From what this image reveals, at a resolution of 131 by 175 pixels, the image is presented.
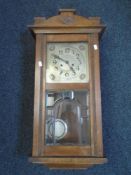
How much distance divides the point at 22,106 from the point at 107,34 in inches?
16.2

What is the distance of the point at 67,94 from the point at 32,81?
191 millimetres

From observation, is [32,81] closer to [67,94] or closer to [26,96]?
[26,96]

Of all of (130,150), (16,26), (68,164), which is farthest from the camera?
(16,26)

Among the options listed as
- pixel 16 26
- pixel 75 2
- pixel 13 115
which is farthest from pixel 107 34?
pixel 13 115

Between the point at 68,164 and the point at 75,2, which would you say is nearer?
the point at 68,164

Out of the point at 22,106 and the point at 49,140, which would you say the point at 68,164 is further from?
the point at 22,106

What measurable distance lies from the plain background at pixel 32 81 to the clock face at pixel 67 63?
14 centimetres

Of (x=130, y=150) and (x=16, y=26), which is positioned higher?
(x=16, y=26)

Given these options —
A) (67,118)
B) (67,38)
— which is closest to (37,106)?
(67,118)

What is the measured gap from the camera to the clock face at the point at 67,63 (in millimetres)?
956

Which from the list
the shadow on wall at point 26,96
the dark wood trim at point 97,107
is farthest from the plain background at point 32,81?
the dark wood trim at point 97,107

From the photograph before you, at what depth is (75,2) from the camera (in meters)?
1.15

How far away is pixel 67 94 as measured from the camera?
37.3 inches

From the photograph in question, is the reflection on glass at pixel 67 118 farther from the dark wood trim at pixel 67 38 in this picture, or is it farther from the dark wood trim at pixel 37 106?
the dark wood trim at pixel 67 38
